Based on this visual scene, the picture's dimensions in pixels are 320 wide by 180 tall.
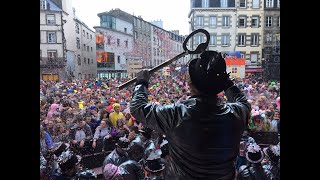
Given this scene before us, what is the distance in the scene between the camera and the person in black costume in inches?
31.1

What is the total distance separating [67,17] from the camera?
190cm

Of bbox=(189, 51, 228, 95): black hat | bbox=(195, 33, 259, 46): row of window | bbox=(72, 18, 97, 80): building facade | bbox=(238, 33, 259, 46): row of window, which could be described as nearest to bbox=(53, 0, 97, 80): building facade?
bbox=(72, 18, 97, 80): building facade

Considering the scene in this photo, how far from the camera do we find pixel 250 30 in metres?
1.91

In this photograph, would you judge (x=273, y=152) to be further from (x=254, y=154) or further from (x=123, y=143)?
(x=123, y=143)

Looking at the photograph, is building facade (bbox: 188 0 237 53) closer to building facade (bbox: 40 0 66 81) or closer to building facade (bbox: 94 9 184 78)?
building facade (bbox: 94 9 184 78)

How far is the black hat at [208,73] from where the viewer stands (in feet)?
2.61

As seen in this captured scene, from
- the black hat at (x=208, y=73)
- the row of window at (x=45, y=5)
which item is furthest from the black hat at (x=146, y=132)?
the black hat at (x=208, y=73)

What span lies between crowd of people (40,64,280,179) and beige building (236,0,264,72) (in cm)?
17

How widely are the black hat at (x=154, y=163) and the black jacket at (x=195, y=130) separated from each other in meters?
0.87
